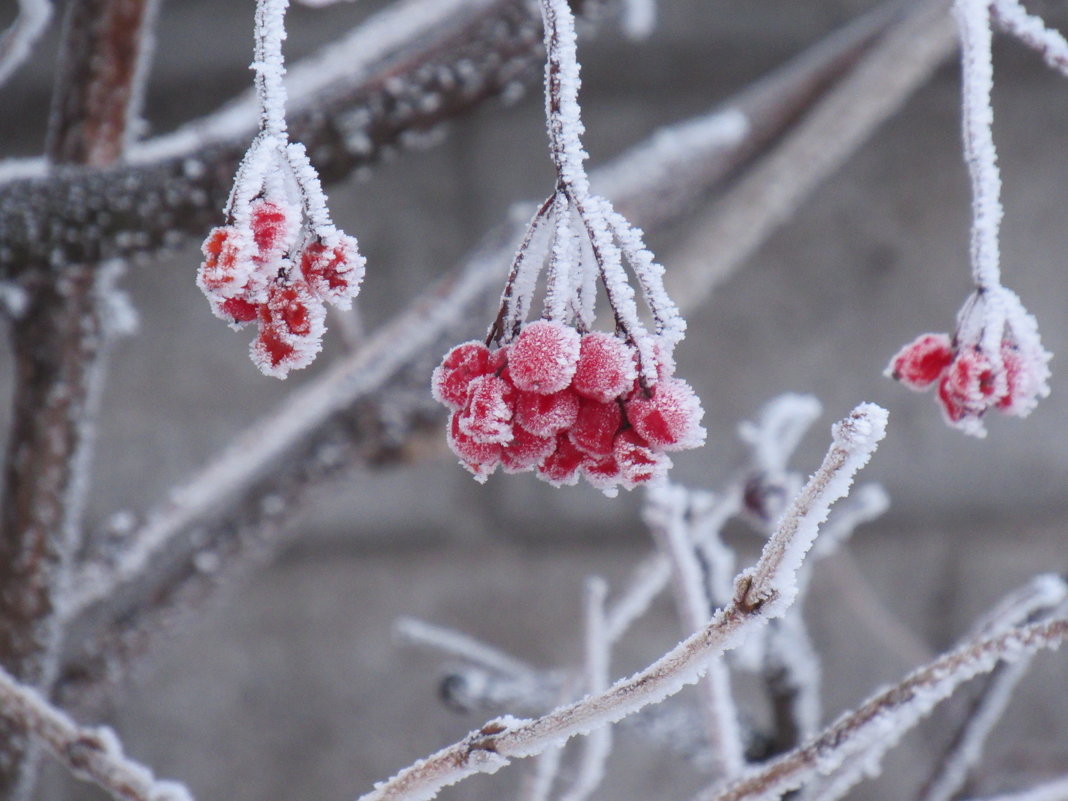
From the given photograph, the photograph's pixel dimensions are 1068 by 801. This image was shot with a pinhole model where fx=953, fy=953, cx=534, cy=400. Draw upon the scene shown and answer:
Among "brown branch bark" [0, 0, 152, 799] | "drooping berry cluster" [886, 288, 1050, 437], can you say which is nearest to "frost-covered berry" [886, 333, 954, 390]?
"drooping berry cluster" [886, 288, 1050, 437]

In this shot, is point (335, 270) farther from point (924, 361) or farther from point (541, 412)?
point (924, 361)

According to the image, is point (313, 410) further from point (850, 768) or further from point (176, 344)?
point (176, 344)

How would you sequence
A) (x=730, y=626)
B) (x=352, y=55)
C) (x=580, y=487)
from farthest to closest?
(x=580, y=487) < (x=352, y=55) < (x=730, y=626)

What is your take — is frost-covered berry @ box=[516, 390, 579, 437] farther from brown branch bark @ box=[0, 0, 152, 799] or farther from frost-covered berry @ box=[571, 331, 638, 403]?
brown branch bark @ box=[0, 0, 152, 799]

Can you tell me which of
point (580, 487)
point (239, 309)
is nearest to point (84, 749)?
point (239, 309)

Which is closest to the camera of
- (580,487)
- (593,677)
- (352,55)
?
(593,677)
